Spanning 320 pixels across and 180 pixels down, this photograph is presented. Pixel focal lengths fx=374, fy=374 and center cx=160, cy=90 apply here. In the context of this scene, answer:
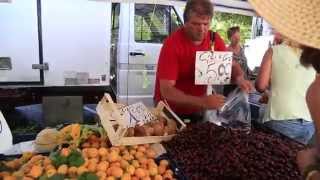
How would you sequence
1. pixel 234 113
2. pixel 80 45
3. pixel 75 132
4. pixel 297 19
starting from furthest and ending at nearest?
pixel 80 45
pixel 234 113
pixel 75 132
pixel 297 19

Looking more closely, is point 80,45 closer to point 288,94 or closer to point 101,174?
point 288,94

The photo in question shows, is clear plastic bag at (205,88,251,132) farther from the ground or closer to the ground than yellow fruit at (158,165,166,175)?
farther from the ground

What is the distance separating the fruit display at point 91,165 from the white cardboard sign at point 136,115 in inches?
10.2

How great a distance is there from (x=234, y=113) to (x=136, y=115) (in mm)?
658

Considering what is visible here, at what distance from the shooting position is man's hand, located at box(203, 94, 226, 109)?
2.35m

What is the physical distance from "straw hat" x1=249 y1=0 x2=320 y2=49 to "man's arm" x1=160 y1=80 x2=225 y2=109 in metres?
1.46

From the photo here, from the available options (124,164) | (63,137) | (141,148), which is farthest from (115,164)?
(63,137)

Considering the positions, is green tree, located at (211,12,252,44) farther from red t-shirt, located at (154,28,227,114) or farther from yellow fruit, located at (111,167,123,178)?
yellow fruit, located at (111,167,123,178)

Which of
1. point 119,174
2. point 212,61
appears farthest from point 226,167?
point 212,61

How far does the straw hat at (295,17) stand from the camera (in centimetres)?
82

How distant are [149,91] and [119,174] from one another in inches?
162

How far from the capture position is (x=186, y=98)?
2.54m

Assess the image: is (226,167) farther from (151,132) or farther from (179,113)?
(179,113)

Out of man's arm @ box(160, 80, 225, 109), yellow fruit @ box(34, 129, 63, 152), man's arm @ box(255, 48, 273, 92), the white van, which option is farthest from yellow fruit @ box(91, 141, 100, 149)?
the white van
